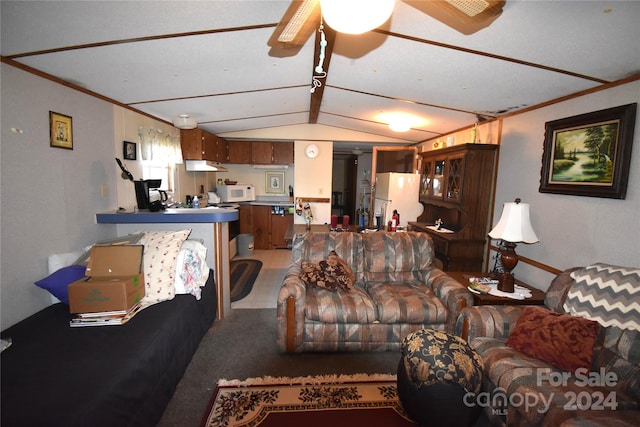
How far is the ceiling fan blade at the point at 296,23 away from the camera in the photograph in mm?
1111

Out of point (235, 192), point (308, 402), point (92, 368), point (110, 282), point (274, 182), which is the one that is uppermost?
point (274, 182)

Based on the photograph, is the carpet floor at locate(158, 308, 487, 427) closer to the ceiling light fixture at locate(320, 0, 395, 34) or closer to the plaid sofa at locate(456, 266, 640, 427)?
the plaid sofa at locate(456, 266, 640, 427)

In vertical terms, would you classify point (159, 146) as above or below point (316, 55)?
below

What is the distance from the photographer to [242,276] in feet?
13.8

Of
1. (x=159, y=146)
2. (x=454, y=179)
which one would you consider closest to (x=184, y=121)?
(x=159, y=146)

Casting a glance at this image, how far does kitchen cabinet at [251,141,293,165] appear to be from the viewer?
566 centimetres

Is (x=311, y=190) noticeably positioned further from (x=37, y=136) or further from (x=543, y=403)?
(x=543, y=403)

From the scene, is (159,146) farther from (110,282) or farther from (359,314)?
(359,314)

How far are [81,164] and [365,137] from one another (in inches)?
170

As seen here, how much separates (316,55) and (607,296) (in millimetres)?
2524

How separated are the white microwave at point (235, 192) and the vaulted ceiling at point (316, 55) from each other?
95.7 inches

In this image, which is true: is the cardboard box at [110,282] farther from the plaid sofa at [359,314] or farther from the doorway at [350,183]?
the doorway at [350,183]

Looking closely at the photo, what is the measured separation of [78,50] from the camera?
1.67 metres

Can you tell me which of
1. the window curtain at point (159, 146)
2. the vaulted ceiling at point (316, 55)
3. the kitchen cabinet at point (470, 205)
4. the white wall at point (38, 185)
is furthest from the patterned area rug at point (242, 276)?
the kitchen cabinet at point (470, 205)
